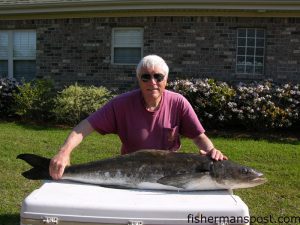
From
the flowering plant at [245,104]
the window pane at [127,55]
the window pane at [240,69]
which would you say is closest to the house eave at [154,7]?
the window pane at [127,55]

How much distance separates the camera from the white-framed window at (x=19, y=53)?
45.7 feet

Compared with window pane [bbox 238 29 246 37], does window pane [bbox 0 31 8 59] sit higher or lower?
lower

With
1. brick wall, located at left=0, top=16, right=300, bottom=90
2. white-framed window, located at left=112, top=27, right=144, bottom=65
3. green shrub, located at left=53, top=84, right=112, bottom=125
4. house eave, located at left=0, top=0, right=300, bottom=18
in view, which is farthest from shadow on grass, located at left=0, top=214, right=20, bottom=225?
white-framed window, located at left=112, top=27, right=144, bottom=65

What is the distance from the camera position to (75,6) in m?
12.7

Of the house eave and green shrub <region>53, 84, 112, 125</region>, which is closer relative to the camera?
green shrub <region>53, 84, 112, 125</region>

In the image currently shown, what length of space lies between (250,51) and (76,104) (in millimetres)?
4697

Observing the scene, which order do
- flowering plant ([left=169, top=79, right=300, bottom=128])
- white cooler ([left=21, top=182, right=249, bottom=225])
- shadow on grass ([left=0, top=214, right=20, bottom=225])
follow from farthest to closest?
flowering plant ([left=169, top=79, right=300, bottom=128])
shadow on grass ([left=0, top=214, right=20, bottom=225])
white cooler ([left=21, top=182, right=249, bottom=225])

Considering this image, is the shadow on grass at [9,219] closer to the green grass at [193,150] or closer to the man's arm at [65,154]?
the green grass at [193,150]

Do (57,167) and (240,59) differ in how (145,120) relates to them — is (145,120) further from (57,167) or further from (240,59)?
(240,59)

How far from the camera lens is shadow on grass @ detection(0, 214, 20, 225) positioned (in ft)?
15.7

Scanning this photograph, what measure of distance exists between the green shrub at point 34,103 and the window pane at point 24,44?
2486mm

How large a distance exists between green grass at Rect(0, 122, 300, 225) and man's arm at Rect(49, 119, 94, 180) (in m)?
1.74

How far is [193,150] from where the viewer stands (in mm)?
8188

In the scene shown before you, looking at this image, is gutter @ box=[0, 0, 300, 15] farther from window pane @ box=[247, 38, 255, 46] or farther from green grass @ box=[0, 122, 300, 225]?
green grass @ box=[0, 122, 300, 225]
